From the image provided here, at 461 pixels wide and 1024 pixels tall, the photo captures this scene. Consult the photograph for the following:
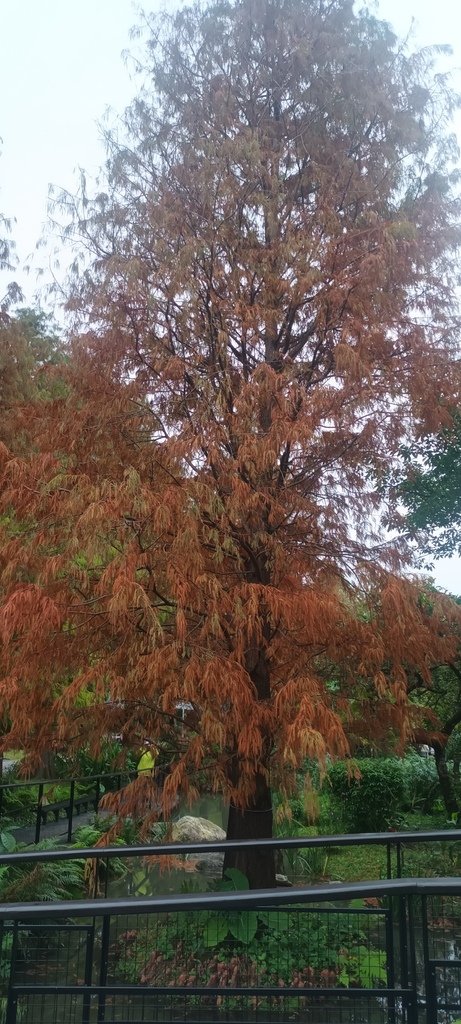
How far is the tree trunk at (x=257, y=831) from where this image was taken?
245 inches

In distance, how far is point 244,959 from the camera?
475 centimetres

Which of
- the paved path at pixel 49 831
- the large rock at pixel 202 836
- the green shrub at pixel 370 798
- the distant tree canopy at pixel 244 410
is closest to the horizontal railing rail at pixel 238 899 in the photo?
the distant tree canopy at pixel 244 410

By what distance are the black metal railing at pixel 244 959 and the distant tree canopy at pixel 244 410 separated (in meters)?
1.00

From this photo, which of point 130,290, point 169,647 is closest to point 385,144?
point 130,290

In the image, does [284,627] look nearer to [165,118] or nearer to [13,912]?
[13,912]

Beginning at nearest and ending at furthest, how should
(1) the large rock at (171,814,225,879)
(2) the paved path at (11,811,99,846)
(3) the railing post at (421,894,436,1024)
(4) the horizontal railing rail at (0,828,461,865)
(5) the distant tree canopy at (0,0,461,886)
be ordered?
1. (3) the railing post at (421,894,436,1024)
2. (4) the horizontal railing rail at (0,828,461,865)
3. (5) the distant tree canopy at (0,0,461,886)
4. (1) the large rock at (171,814,225,879)
5. (2) the paved path at (11,811,99,846)

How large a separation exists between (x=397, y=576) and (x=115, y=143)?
4.41 metres

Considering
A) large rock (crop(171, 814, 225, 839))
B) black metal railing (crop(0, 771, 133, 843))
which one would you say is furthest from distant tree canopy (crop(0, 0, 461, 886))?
large rock (crop(171, 814, 225, 839))

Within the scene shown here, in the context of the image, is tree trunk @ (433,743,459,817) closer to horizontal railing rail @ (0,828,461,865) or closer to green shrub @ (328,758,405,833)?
green shrub @ (328,758,405,833)

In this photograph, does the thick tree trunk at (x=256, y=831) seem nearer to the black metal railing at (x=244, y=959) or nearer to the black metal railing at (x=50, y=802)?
the black metal railing at (x=244, y=959)

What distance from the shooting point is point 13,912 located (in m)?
2.47

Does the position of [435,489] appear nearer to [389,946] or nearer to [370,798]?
[389,946]

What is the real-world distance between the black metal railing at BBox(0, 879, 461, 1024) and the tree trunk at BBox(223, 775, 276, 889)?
73 cm

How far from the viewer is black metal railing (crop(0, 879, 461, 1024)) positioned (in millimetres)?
2496
